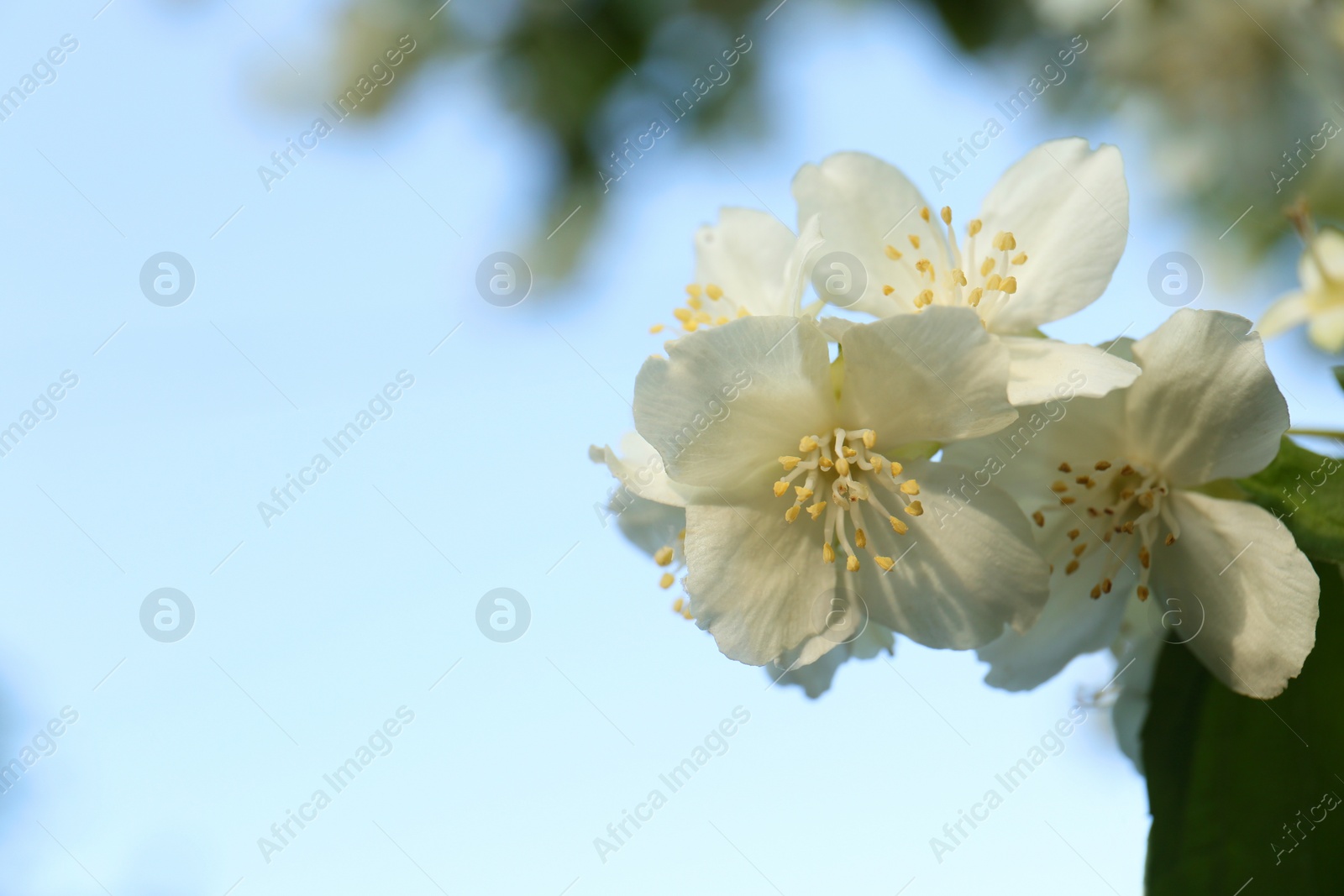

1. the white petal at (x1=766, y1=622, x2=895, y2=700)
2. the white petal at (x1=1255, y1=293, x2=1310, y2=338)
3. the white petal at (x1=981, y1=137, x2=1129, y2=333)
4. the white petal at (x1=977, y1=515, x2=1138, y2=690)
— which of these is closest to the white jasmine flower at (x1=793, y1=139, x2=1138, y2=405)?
the white petal at (x1=981, y1=137, x2=1129, y2=333)

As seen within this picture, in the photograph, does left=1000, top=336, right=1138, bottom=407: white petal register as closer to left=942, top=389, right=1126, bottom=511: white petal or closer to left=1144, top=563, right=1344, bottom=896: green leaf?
left=942, top=389, right=1126, bottom=511: white petal

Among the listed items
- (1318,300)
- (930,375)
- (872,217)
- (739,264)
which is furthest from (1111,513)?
(1318,300)

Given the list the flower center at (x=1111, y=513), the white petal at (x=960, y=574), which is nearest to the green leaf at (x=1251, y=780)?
the flower center at (x=1111, y=513)

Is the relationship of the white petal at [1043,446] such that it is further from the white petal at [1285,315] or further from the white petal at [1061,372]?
the white petal at [1285,315]

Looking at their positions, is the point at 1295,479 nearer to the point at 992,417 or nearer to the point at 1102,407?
the point at 1102,407

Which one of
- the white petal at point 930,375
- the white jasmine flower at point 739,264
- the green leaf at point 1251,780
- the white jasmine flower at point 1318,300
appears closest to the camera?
the white petal at point 930,375

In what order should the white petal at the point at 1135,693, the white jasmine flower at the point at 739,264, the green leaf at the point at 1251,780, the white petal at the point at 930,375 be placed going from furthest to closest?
the white jasmine flower at the point at 739,264 → the white petal at the point at 1135,693 → the green leaf at the point at 1251,780 → the white petal at the point at 930,375

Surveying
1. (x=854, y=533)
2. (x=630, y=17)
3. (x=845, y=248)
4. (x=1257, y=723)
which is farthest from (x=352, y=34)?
(x=1257, y=723)

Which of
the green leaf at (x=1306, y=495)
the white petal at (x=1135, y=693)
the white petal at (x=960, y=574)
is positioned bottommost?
the white petal at (x=1135, y=693)
